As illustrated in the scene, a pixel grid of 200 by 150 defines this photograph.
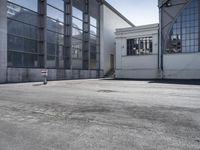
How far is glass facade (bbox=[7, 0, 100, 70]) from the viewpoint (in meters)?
21.6

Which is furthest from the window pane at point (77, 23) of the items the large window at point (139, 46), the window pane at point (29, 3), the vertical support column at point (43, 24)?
the large window at point (139, 46)

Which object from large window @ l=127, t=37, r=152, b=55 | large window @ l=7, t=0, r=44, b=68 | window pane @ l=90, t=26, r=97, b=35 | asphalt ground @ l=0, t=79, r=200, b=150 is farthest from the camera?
window pane @ l=90, t=26, r=97, b=35

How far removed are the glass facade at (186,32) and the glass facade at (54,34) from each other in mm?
14065

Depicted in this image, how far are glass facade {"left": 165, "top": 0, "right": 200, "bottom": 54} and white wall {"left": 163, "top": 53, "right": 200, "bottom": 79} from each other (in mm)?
976

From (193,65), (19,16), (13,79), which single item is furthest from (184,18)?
(13,79)

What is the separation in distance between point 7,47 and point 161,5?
26.2m

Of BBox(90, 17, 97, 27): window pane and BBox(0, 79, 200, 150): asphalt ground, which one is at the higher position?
BBox(90, 17, 97, 27): window pane

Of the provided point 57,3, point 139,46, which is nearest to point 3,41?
point 57,3

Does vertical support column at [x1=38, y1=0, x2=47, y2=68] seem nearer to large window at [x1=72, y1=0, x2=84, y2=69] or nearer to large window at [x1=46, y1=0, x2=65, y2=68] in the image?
large window at [x1=46, y1=0, x2=65, y2=68]

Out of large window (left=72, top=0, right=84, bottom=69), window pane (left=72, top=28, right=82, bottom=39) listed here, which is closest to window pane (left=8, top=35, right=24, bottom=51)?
large window (left=72, top=0, right=84, bottom=69)

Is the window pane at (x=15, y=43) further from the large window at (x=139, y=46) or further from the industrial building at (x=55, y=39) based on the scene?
the large window at (x=139, y=46)

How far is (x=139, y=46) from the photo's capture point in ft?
117

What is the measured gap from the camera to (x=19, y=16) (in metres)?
21.7

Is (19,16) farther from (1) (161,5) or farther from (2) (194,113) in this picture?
(1) (161,5)
